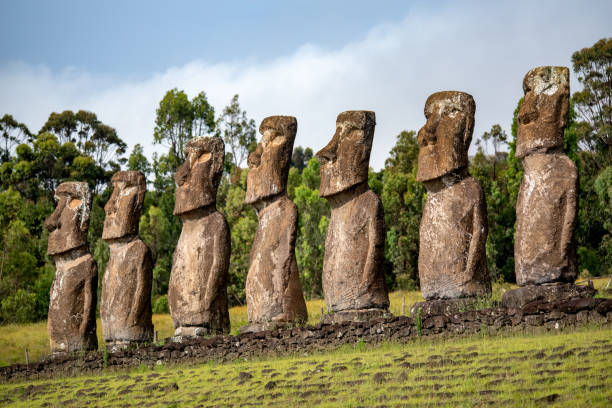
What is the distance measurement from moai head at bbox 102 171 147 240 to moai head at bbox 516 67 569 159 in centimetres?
837

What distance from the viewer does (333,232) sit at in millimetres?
14609

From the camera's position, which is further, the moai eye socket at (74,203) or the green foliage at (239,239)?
the green foliage at (239,239)

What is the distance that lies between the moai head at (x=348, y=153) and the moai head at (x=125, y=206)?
15.7 feet

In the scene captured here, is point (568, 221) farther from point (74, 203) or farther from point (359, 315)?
point (74, 203)

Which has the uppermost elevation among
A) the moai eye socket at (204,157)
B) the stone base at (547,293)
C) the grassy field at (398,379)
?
the moai eye socket at (204,157)

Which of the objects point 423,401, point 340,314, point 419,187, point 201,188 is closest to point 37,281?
point 419,187

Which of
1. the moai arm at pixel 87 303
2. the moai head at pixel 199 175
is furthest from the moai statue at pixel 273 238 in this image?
the moai arm at pixel 87 303

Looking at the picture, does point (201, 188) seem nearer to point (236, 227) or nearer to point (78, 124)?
point (236, 227)

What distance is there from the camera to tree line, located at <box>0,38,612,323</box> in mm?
31734

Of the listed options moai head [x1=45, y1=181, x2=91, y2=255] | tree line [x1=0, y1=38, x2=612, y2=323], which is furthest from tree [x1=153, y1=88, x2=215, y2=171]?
moai head [x1=45, y1=181, x2=91, y2=255]

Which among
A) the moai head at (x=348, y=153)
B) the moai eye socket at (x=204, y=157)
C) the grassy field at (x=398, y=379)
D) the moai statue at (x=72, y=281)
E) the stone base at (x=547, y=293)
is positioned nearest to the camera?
the grassy field at (x=398, y=379)

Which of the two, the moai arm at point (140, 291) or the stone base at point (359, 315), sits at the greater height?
the moai arm at point (140, 291)

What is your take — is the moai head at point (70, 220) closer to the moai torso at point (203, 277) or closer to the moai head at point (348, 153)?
the moai torso at point (203, 277)

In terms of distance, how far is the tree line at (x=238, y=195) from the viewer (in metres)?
31.7
